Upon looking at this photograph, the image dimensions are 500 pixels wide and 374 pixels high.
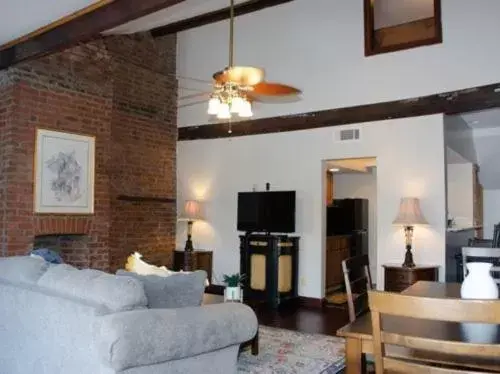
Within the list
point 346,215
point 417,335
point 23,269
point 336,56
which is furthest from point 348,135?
point 417,335

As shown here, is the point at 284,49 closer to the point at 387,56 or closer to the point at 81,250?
the point at 387,56

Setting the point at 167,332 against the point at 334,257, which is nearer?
the point at 167,332

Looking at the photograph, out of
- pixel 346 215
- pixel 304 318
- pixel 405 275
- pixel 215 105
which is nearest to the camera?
pixel 215 105

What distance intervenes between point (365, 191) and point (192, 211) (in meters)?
3.74

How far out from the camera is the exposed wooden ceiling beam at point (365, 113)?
546cm

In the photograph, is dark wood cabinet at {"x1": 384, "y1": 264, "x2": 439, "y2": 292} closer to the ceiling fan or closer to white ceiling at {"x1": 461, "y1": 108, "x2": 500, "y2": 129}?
white ceiling at {"x1": 461, "y1": 108, "x2": 500, "y2": 129}

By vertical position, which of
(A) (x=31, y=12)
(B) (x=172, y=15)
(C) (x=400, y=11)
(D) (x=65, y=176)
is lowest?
(D) (x=65, y=176)

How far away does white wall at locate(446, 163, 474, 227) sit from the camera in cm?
746

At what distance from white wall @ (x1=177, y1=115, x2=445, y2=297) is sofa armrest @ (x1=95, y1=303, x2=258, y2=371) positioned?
3.65 meters

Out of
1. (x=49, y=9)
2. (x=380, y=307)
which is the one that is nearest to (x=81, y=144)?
(x=49, y=9)

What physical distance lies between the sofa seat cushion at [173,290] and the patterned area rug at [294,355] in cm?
115

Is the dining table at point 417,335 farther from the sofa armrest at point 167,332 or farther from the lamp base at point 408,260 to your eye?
the lamp base at point 408,260

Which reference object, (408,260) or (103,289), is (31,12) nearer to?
(103,289)

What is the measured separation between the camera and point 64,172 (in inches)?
220
